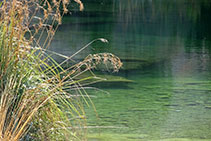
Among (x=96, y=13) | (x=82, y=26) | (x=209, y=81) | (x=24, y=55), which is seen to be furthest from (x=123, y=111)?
(x=96, y=13)

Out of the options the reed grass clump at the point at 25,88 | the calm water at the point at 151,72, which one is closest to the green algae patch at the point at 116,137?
the calm water at the point at 151,72

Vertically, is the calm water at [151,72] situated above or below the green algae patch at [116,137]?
below

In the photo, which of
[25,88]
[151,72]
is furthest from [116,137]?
[151,72]

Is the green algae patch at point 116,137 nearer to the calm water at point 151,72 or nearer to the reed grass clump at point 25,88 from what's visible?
the calm water at point 151,72

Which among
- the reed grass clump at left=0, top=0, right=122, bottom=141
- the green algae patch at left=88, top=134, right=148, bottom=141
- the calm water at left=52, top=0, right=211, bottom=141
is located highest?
the reed grass clump at left=0, top=0, right=122, bottom=141

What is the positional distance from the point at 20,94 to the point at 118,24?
9568 mm

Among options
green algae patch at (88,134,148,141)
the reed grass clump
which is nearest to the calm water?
green algae patch at (88,134,148,141)

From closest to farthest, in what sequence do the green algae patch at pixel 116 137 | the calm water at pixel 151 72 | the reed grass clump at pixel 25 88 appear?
the reed grass clump at pixel 25 88, the green algae patch at pixel 116 137, the calm water at pixel 151 72

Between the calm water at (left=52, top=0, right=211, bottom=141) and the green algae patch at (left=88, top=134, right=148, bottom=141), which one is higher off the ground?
the green algae patch at (left=88, top=134, right=148, bottom=141)

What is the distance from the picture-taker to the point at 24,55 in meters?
2.80

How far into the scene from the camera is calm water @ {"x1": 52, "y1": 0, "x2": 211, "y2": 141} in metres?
4.31

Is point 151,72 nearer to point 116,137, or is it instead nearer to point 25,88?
point 116,137

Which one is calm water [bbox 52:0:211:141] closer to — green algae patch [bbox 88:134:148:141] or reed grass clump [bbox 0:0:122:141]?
green algae patch [bbox 88:134:148:141]

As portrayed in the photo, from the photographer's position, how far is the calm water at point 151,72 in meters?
4.31
